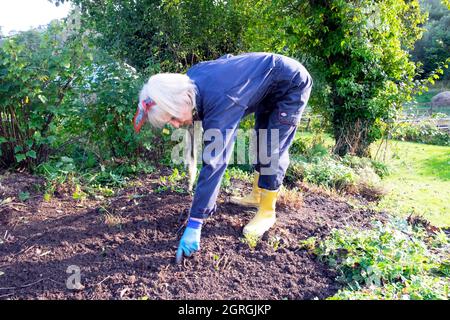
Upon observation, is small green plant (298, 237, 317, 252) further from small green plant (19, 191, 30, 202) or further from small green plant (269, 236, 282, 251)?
small green plant (19, 191, 30, 202)

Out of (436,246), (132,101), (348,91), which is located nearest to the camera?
(436,246)

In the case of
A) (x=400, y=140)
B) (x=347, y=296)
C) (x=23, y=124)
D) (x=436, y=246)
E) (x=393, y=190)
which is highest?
(x=23, y=124)

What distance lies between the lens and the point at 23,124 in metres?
4.20

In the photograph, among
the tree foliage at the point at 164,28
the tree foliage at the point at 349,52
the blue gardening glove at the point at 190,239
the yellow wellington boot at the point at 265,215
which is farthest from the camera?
the tree foliage at the point at 164,28

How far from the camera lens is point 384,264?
105 inches

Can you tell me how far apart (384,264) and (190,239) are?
1.27 m

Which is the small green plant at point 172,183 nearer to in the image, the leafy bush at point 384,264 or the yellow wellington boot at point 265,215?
the yellow wellington boot at point 265,215

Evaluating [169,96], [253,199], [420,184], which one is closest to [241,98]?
[169,96]

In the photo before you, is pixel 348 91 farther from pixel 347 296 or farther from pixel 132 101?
pixel 347 296

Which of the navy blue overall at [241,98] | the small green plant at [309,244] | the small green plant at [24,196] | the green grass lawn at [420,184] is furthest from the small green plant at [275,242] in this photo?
the small green plant at [24,196]

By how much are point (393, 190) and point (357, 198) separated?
1069mm

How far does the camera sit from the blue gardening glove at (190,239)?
271 cm

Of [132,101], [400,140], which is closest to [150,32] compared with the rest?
[132,101]

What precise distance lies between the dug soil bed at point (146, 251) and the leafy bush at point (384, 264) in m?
0.14
